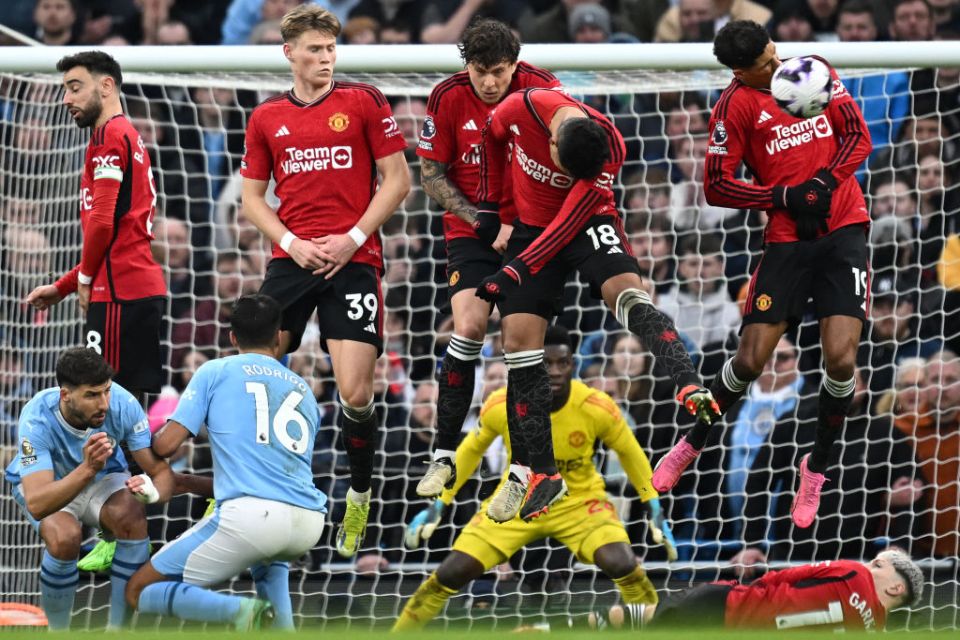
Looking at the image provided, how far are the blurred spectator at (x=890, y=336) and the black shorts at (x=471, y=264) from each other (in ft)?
11.1

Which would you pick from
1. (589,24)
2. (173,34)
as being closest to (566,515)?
(589,24)

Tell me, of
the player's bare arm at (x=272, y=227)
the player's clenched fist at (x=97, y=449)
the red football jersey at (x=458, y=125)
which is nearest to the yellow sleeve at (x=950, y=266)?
the red football jersey at (x=458, y=125)

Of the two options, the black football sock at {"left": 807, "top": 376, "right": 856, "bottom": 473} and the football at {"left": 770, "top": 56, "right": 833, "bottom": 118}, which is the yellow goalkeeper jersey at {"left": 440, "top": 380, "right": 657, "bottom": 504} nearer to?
the black football sock at {"left": 807, "top": 376, "right": 856, "bottom": 473}

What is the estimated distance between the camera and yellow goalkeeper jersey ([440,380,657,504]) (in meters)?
9.39

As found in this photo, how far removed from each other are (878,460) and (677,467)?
8.40 ft

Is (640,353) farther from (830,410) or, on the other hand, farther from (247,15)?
(247,15)

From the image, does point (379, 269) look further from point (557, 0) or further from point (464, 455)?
point (557, 0)

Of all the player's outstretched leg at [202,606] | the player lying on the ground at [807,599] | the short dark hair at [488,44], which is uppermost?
the short dark hair at [488,44]

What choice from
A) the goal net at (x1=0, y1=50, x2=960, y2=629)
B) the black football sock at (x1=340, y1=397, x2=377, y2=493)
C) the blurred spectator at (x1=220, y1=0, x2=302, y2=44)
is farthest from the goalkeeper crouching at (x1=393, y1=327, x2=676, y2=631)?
the blurred spectator at (x1=220, y1=0, x2=302, y2=44)

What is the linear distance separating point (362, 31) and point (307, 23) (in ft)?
14.4

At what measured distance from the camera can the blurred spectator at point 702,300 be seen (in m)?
10.6

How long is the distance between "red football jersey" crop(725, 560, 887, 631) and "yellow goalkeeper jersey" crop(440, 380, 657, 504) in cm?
172

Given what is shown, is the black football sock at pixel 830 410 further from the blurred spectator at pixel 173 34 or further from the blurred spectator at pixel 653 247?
the blurred spectator at pixel 173 34

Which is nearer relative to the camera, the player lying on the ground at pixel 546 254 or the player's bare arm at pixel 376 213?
the player lying on the ground at pixel 546 254
